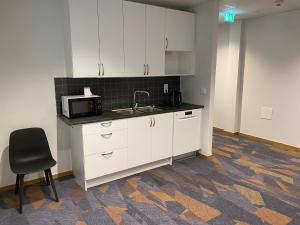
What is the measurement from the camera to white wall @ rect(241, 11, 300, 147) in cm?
428

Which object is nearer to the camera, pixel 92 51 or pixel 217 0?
pixel 92 51

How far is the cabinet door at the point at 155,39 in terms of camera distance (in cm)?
339

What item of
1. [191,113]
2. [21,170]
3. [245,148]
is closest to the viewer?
[21,170]

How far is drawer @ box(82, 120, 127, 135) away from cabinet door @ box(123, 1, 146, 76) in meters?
0.72

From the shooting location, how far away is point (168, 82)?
13.8ft

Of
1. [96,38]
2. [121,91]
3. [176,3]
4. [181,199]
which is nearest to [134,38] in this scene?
[96,38]

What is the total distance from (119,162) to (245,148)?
2.64 metres

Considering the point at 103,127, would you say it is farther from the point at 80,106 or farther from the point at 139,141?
the point at 139,141

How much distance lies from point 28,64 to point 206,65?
100 inches

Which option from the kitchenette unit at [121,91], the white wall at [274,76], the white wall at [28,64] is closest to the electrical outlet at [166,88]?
the kitchenette unit at [121,91]

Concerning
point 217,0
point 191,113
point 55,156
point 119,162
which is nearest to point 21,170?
point 55,156

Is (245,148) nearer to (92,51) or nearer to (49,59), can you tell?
(92,51)

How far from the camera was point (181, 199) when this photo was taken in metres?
2.79

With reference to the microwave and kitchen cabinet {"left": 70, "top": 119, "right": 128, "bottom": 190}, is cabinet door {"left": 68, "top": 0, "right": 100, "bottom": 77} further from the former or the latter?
kitchen cabinet {"left": 70, "top": 119, "right": 128, "bottom": 190}
